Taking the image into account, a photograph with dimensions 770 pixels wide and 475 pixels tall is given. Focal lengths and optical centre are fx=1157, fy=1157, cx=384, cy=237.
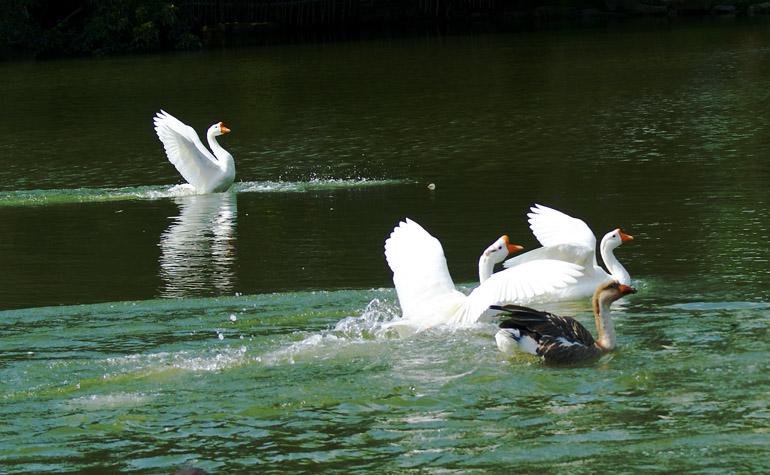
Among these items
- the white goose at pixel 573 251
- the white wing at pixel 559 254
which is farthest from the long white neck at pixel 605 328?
the white wing at pixel 559 254

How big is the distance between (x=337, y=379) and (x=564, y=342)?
1.36 meters

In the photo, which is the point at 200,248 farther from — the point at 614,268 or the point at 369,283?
the point at 614,268

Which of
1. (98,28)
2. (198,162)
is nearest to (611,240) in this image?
(198,162)

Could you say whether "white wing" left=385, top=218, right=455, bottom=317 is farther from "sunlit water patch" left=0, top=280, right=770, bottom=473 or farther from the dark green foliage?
the dark green foliage

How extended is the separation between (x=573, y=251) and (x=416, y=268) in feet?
3.96

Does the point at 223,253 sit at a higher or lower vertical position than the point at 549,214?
lower

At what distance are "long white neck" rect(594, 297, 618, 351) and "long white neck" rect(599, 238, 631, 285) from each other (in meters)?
1.58

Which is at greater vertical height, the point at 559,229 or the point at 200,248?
the point at 559,229

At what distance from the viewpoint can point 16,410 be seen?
649cm

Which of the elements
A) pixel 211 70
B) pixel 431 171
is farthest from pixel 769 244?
pixel 211 70

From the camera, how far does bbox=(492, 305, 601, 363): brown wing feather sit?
22.4ft

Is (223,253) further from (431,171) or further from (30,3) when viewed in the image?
(30,3)

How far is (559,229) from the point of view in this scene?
891 centimetres

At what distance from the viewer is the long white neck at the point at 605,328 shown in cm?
706
